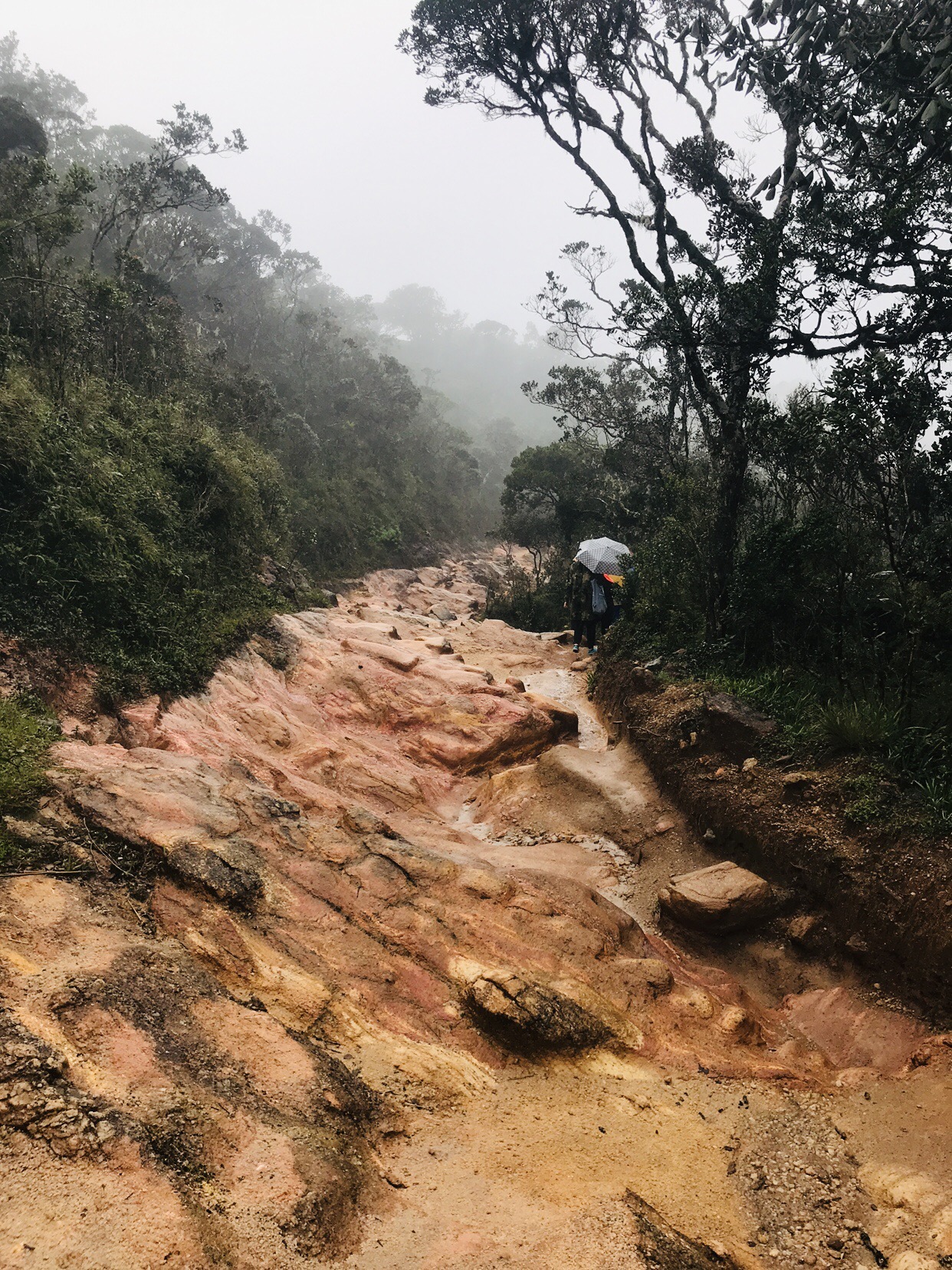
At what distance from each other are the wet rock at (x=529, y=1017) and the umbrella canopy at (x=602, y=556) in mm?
10466

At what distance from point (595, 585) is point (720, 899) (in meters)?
9.46

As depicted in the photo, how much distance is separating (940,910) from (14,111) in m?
31.7

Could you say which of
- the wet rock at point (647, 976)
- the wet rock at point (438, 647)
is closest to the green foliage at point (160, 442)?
the wet rock at point (438, 647)

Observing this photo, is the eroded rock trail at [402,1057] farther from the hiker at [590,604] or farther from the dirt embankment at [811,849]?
the hiker at [590,604]

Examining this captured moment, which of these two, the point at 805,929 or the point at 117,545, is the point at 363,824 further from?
A: the point at 117,545

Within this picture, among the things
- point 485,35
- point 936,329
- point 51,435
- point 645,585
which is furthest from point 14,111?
point 936,329

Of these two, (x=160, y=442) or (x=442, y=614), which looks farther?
(x=442, y=614)

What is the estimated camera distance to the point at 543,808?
850 cm

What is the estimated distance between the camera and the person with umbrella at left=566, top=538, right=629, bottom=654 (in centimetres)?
1436

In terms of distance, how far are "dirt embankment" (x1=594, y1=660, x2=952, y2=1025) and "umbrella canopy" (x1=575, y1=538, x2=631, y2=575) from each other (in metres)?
5.82

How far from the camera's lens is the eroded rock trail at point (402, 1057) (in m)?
2.82

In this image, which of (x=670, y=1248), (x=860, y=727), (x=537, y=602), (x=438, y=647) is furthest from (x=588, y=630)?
(x=670, y=1248)

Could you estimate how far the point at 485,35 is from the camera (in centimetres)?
1354

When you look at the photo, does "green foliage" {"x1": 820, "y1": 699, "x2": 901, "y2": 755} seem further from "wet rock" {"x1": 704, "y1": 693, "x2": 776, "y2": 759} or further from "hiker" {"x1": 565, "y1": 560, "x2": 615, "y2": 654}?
"hiker" {"x1": 565, "y1": 560, "x2": 615, "y2": 654}
